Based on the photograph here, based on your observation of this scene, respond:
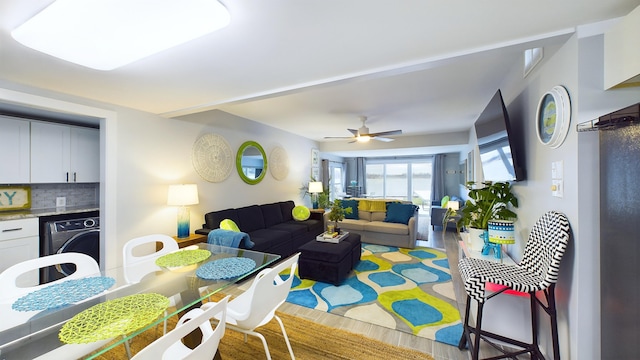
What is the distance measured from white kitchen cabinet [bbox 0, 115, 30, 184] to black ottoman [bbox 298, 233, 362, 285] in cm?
330

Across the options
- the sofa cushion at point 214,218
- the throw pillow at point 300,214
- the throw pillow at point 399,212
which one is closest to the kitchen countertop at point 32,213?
the sofa cushion at point 214,218

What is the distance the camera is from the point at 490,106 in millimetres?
2127

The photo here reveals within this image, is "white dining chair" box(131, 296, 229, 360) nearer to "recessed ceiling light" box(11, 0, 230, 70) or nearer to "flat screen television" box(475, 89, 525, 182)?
"recessed ceiling light" box(11, 0, 230, 70)

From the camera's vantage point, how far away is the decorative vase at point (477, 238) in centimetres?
217

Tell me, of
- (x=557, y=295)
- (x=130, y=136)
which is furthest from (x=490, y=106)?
(x=130, y=136)

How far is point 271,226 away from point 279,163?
147 centimetres

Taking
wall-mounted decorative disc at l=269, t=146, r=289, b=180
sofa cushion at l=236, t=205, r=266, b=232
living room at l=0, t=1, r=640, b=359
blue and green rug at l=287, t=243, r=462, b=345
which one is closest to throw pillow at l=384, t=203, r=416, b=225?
blue and green rug at l=287, t=243, r=462, b=345

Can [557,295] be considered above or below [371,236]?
above

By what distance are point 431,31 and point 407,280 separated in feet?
9.08

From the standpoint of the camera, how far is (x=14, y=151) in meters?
2.68

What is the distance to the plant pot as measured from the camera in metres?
2.17

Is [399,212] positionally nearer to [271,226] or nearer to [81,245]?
[271,226]

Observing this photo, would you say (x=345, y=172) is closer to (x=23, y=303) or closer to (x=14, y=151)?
(x=14, y=151)

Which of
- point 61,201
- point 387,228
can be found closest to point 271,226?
point 387,228
